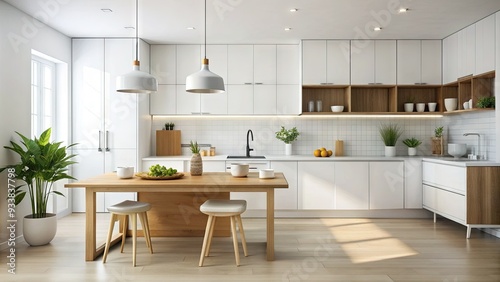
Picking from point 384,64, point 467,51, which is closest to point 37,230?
point 384,64

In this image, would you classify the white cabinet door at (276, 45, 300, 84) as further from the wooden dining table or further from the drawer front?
the wooden dining table

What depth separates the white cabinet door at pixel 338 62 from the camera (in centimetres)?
624

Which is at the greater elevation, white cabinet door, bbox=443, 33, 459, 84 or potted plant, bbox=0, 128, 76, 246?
white cabinet door, bbox=443, 33, 459, 84

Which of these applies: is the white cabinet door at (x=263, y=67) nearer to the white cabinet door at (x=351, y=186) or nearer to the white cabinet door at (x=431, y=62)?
the white cabinet door at (x=351, y=186)

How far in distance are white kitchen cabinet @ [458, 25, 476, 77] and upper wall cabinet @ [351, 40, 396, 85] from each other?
3.02 ft

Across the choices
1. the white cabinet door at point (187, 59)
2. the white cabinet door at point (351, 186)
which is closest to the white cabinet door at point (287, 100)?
the white cabinet door at point (351, 186)

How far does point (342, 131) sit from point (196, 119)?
8.05 feet

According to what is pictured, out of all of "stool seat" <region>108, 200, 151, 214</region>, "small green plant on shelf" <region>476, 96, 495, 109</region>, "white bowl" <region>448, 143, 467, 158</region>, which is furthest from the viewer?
"white bowl" <region>448, 143, 467, 158</region>

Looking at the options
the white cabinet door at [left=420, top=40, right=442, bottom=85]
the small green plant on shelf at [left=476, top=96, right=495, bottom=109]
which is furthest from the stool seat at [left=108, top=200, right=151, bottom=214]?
the white cabinet door at [left=420, top=40, right=442, bottom=85]

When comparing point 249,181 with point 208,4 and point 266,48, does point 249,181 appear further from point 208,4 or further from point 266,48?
point 266,48

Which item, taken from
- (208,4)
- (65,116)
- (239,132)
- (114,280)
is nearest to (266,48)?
(239,132)

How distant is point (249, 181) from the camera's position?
154 inches

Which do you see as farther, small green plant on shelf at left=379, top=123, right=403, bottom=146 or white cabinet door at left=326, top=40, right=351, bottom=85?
small green plant on shelf at left=379, top=123, right=403, bottom=146

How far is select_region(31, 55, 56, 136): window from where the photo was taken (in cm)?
547
